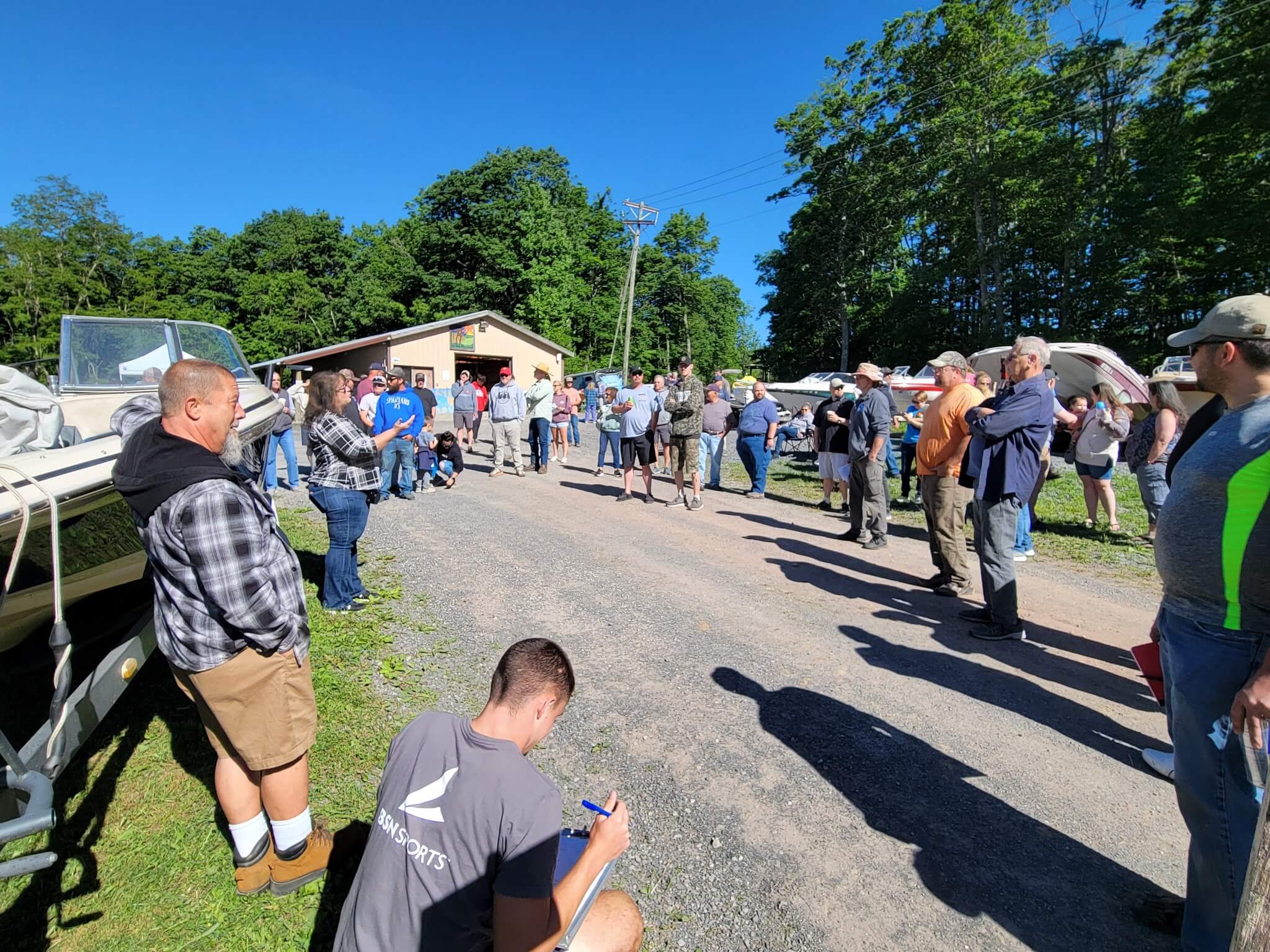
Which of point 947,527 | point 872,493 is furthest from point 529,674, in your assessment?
point 872,493

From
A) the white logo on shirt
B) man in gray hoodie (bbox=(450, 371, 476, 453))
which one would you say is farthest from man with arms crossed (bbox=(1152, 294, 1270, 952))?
man in gray hoodie (bbox=(450, 371, 476, 453))

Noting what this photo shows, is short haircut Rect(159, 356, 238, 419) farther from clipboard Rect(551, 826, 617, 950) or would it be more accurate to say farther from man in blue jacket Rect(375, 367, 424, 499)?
man in blue jacket Rect(375, 367, 424, 499)

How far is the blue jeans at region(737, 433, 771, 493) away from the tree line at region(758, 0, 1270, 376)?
25073mm

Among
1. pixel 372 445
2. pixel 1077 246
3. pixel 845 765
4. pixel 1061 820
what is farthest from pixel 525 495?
pixel 1077 246

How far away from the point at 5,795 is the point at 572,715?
2360 mm

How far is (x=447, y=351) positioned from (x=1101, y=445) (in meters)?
28.7

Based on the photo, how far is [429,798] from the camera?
1496 mm

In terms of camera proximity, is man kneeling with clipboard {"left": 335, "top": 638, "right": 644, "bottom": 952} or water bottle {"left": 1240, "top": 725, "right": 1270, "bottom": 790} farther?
water bottle {"left": 1240, "top": 725, "right": 1270, "bottom": 790}

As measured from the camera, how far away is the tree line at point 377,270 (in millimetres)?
43062

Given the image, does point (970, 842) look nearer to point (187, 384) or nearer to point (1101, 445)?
point (187, 384)

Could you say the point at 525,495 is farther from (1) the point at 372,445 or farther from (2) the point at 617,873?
(2) the point at 617,873

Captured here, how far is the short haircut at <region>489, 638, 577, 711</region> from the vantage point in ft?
5.32

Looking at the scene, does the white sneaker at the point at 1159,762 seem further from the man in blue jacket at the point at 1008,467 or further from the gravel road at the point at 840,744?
the man in blue jacket at the point at 1008,467

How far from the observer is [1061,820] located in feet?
9.20
